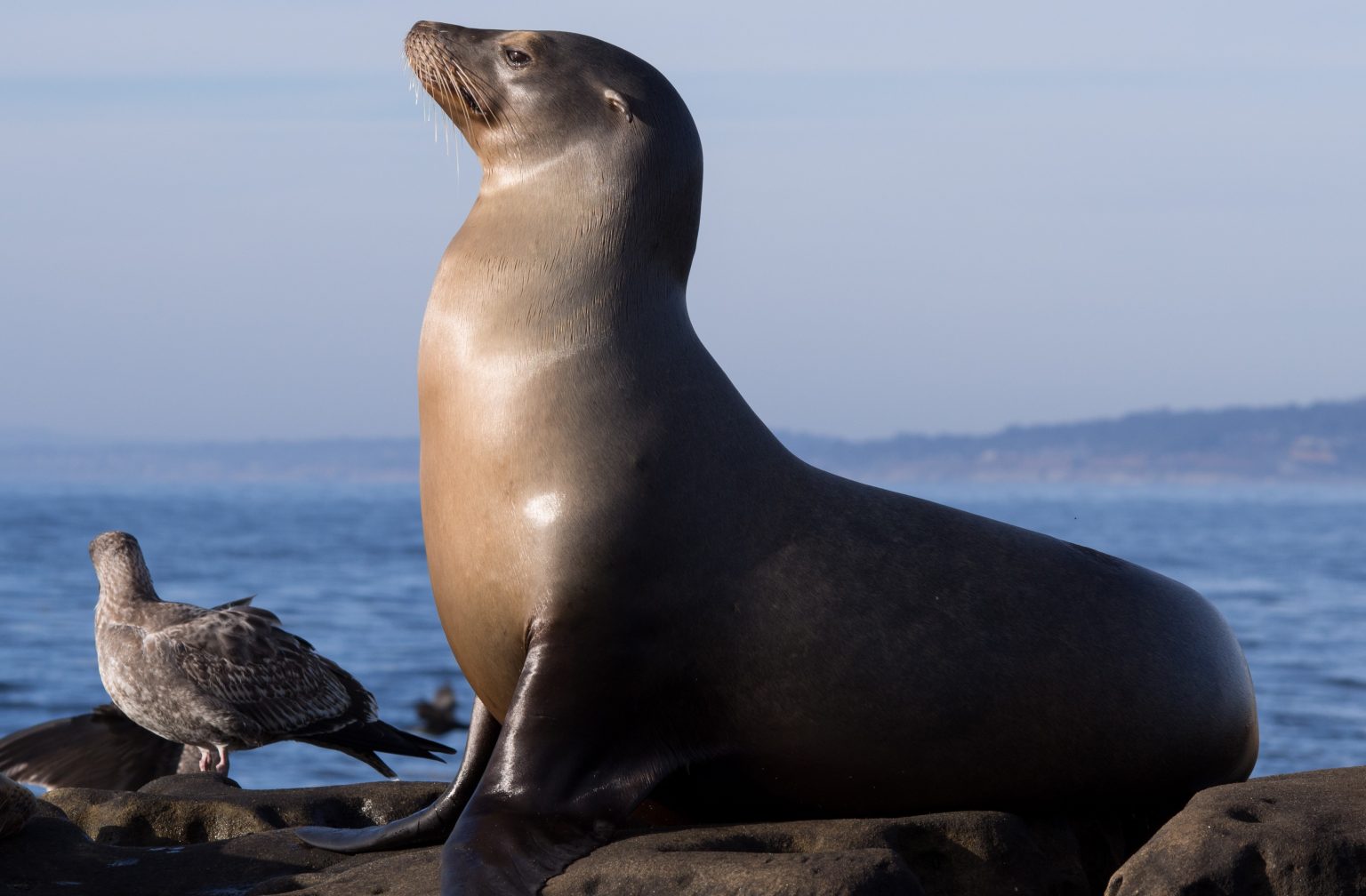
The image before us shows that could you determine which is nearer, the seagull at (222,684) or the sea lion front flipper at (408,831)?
the sea lion front flipper at (408,831)

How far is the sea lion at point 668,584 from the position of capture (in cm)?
472

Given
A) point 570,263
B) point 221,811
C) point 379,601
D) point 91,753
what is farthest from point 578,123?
point 379,601

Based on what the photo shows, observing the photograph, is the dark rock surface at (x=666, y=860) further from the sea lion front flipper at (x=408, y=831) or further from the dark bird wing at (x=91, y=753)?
the dark bird wing at (x=91, y=753)

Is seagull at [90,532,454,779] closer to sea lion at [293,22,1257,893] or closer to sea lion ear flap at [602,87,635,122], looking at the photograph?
sea lion at [293,22,1257,893]

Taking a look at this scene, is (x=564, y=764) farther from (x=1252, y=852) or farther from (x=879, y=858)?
(x=1252, y=852)

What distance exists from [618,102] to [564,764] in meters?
1.94

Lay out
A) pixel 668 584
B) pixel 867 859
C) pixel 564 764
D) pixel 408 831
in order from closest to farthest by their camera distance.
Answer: pixel 867 859 → pixel 564 764 → pixel 668 584 → pixel 408 831

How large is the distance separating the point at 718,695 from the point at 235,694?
143 inches

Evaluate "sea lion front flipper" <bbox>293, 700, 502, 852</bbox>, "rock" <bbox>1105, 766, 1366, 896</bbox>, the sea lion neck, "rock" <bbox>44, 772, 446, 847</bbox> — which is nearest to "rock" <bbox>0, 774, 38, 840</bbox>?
"rock" <bbox>44, 772, 446, 847</bbox>

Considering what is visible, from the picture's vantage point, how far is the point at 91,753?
8.08 metres

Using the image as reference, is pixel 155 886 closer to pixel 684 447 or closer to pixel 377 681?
pixel 684 447

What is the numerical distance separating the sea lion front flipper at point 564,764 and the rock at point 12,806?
4.92 feet

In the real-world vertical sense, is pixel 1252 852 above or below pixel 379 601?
below

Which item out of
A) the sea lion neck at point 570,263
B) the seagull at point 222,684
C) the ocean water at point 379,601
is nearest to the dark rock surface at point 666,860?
the sea lion neck at point 570,263
